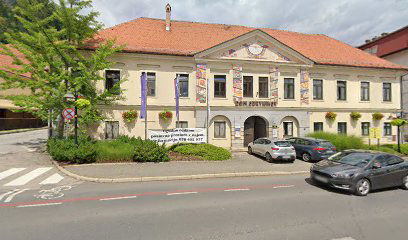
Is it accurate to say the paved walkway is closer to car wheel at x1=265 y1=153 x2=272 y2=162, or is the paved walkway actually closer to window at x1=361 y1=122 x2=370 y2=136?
car wheel at x1=265 y1=153 x2=272 y2=162

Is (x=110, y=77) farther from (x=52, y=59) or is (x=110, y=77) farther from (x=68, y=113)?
(x=68, y=113)

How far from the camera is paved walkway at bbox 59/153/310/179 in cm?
948

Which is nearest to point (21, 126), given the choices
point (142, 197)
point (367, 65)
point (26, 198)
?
point (26, 198)

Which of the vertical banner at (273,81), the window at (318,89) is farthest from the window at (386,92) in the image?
the vertical banner at (273,81)

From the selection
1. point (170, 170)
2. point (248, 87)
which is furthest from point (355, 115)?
Result: point (170, 170)

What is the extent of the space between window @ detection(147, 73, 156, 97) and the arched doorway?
29.6 feet

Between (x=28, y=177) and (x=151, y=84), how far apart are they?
1065 centimetres

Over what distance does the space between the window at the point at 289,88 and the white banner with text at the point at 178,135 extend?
10.0 metres

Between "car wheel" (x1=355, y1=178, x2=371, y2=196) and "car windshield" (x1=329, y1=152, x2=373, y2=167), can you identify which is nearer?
"car wheel" (x1=355, y1=178, x2=371, y2=196)

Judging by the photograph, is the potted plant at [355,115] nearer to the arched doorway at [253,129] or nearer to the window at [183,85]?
the arched doorway at [253,129]

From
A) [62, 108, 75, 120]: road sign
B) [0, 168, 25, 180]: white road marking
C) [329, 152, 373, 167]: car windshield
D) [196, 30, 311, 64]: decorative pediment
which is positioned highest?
[196, 30, 311, 64]: decorative pediment

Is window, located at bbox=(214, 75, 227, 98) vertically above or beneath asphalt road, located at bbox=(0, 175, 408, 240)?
above

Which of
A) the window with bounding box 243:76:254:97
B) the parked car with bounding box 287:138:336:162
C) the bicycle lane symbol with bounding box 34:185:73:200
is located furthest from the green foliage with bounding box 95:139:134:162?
the parked car with bounding box 287:138:336:162

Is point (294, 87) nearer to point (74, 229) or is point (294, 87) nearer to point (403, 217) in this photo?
point (403, 217)
